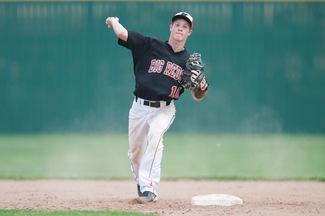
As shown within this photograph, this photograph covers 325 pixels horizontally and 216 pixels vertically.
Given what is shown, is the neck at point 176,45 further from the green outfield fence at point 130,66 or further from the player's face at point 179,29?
the green outfield fence at point 130,66

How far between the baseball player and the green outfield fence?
4517 mm

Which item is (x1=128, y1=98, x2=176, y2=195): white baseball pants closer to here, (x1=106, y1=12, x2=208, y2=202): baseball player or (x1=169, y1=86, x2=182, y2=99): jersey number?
(x1=106, y1=12, x2=208, y2=202): baseball player

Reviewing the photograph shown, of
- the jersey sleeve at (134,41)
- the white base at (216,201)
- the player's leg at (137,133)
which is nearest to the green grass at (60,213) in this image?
the white base at (216,201)

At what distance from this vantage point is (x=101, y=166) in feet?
31.0

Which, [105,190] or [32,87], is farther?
[32,87]

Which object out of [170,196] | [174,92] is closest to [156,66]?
[174,92]

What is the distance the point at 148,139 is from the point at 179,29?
0.91 meters

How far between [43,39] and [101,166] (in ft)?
8.09

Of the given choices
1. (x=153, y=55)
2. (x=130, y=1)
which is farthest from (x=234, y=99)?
(x=153, y=55)

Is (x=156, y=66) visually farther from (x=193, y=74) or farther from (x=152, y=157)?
(x=152, y=157)

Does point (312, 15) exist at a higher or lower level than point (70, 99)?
higher

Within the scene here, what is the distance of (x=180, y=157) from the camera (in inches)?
388

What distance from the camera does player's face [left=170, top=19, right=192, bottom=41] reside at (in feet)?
20.2

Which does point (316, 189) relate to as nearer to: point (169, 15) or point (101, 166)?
point (101, 166)
